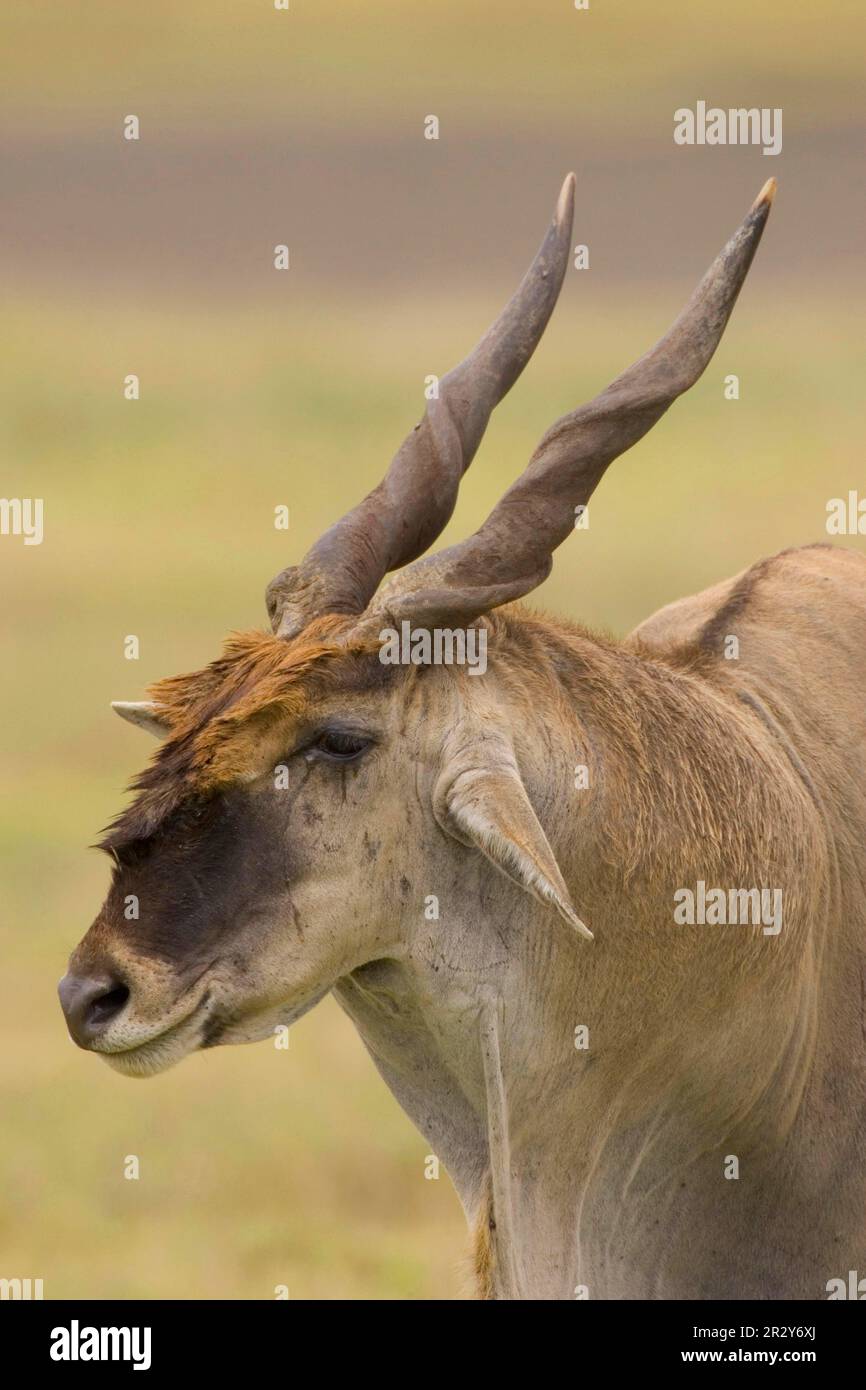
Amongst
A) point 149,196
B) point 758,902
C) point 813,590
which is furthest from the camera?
point 149,196

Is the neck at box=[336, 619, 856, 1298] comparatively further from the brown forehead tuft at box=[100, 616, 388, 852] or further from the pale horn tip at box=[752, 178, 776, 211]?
the pale horn tip at box=[752, 178, 776, 211]

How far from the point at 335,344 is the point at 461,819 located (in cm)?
3391

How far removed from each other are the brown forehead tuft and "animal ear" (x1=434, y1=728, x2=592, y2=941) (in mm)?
297

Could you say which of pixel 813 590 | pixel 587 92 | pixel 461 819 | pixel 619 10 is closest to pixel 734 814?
pixel 461 819

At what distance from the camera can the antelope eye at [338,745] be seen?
18.3 ft

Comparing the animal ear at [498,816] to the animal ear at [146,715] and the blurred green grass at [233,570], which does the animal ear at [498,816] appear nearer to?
the animal ear at [146,715]

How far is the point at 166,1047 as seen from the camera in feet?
18.0

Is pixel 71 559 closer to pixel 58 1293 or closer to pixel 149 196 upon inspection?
pixel 58 1293

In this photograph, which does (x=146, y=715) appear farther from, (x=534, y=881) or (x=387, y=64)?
(x=387, y=64)

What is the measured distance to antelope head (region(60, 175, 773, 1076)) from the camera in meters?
5.46

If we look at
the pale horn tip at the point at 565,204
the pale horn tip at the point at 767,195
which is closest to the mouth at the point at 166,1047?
the pale horn tip at the point at 565,204

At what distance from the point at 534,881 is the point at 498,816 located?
0.19 meters

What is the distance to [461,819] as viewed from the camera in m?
5.47

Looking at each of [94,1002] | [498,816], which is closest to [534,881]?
[498,816]
